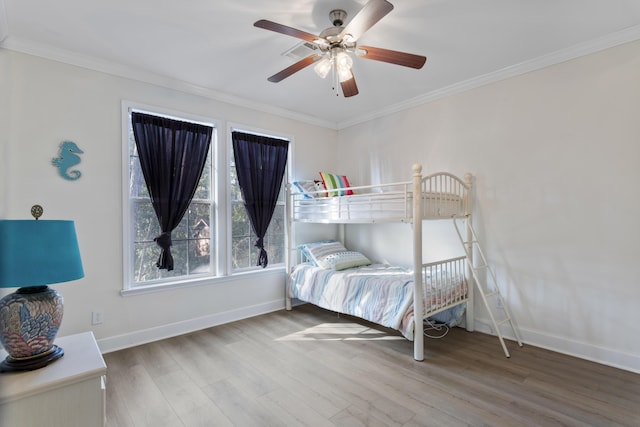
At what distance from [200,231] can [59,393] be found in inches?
88.1

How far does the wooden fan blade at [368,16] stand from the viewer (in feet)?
5.10

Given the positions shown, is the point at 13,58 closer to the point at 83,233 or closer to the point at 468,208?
the point at 83,233

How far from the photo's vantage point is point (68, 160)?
8.41 feet

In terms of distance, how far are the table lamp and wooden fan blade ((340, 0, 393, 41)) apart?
5.72 ft

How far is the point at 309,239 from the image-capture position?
428 cm

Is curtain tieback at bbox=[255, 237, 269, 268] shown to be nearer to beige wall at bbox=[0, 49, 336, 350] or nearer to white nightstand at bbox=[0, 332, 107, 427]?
beige wall at bbox=[0, 49, 336, 350]

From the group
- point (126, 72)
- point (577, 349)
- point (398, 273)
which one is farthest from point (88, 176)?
point (577, 349)

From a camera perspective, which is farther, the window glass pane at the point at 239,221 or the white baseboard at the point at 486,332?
the window glass pane at the point at 239,221

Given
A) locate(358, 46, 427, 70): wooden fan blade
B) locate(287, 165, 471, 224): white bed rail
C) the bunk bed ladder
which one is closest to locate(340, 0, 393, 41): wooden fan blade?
locate(358, 46, 427, 70): wooden fan blade

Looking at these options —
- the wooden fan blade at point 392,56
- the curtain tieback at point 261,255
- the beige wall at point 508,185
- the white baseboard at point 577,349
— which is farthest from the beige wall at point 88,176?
the white baseboard at point 577,349

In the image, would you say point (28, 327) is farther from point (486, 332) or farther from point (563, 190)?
point (563, 190)

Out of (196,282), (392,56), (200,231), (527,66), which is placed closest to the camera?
(392,56)

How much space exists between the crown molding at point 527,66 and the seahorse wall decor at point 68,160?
10.6ft

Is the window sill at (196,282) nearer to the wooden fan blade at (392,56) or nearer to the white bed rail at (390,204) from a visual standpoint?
the white bed rail at (390,204)
